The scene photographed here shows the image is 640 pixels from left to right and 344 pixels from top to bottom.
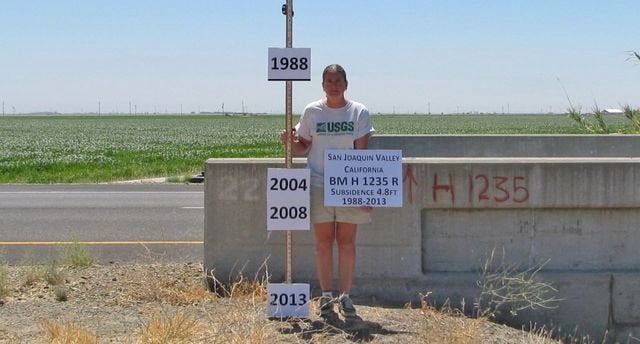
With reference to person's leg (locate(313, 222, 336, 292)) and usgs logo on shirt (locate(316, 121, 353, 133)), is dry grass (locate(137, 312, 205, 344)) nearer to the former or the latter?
person's leg (locate(313, 222, 336, 292))

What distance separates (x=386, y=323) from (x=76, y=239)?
5804 mm

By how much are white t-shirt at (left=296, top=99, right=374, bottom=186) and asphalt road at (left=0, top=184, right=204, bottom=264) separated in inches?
113

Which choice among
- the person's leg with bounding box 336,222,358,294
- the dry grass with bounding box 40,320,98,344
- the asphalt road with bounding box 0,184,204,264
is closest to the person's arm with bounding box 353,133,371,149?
the person's leg with bounding box 336,222,358,294

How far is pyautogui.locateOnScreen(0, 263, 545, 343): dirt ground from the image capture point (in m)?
5.68

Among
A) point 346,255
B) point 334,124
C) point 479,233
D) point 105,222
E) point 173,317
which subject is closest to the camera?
point 173,317

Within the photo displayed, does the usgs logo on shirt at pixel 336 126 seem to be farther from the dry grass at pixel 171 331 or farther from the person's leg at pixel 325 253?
the dry grass at pixel 171 331

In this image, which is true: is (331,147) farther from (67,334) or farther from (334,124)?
(67,334)

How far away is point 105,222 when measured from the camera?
1286cm

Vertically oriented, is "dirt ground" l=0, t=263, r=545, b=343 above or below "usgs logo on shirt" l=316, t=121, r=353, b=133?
below

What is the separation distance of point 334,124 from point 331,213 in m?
0.63

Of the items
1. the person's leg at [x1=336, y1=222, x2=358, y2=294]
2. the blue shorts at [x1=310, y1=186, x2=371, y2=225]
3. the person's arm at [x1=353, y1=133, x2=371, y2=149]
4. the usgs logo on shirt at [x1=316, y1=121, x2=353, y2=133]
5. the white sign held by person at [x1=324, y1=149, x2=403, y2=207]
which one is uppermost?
the usgs logo on shirt at [x1=316, y1=121, x2=353, y2=133]

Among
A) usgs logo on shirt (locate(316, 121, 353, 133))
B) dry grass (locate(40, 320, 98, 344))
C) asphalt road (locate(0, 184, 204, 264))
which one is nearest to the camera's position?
dry grass (locate(40, 320, 98, 344))

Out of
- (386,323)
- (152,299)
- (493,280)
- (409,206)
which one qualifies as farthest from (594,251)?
(152,299)

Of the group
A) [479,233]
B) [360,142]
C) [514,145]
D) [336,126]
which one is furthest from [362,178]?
[514,145]
